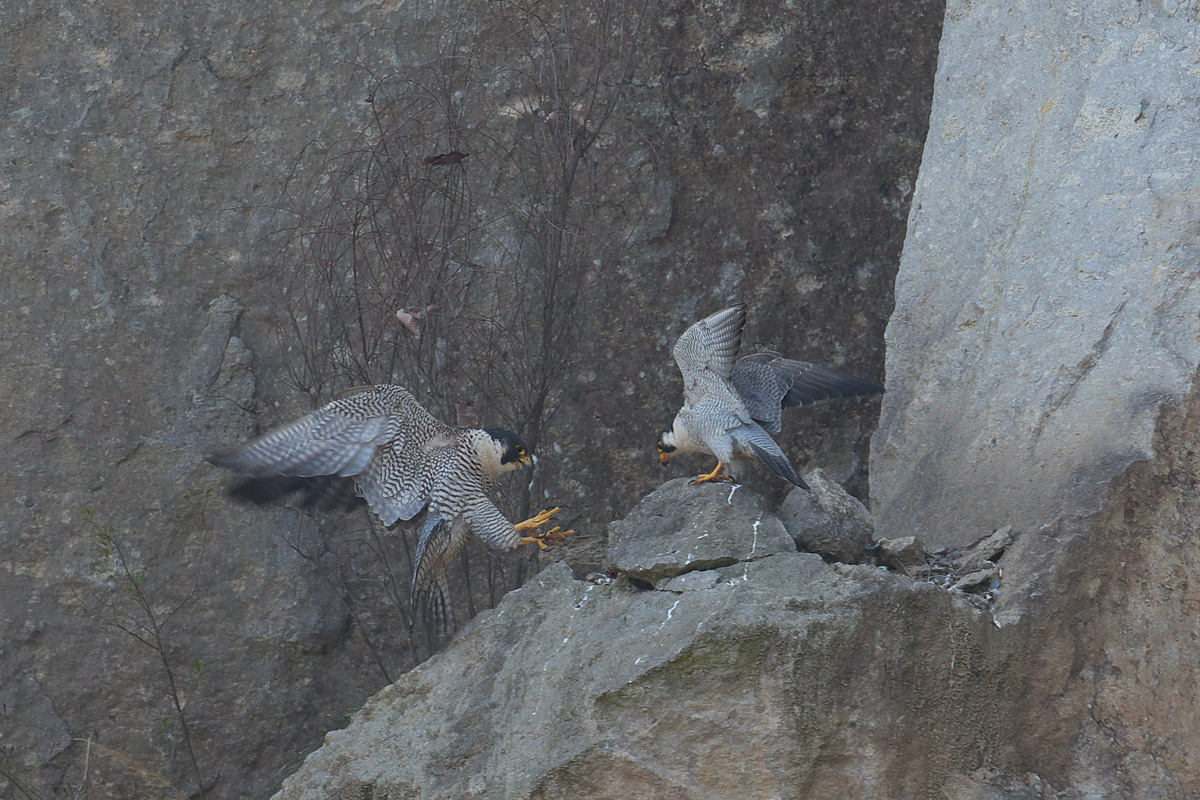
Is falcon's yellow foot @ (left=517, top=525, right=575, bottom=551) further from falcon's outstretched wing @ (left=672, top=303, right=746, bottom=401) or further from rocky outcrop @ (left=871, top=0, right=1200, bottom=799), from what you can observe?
rocky outcrop @ (left=871, top=0, right=1200, bottom=799)

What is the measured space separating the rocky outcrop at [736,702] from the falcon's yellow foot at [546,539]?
56 centimetres

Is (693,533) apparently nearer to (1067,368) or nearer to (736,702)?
(736,702)

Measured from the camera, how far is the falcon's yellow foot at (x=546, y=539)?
Result: 350 cm

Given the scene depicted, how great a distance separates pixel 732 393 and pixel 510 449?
28.8 inches

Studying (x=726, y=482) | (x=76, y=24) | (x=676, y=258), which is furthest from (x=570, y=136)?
(x=76, y=24)

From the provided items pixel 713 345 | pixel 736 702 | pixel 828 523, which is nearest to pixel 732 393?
pixel 713 345

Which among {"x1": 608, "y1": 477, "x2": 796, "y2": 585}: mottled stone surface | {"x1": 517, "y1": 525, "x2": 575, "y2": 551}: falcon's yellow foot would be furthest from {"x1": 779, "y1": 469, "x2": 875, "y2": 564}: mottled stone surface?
{"x1": 517, "y1": 525, "x2": 575, "y2": 551}: falcon's yellow foot

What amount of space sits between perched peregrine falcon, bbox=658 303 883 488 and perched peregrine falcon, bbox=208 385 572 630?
537mm

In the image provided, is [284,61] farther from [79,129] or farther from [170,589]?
[170,589]

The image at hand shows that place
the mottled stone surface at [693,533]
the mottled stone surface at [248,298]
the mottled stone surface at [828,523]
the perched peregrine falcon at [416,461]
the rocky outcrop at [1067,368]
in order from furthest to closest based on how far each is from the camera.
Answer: the mottled stone surface at [248,298], the perched peregrine falcon at [416,461], the mottled stone surface at [828,523], the mottled stone surface at [693,533], the rocky outcrop at [1067,368]

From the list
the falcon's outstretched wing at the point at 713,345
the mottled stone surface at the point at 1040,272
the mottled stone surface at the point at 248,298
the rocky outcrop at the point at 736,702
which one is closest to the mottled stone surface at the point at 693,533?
the rocky outcrop at the point at 736,702

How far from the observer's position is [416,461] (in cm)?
354

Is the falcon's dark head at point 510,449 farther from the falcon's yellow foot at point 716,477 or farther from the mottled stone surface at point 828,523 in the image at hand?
the mottled stone surface at point 828,523

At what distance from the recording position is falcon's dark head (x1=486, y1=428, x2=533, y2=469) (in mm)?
3508
